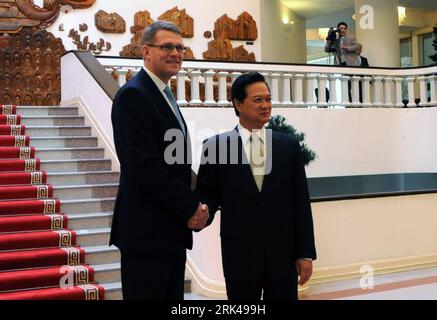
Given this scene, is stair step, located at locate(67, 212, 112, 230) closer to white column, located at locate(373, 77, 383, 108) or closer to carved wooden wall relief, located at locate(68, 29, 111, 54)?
carved wooden wall relief, located at locate(68, 29, 111, 54)

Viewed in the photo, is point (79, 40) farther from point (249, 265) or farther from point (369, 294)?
point (249, 265)

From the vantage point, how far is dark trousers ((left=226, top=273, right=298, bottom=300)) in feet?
8.49

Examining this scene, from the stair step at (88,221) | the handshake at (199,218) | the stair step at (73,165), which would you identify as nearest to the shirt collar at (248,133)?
the handshake at (199,218)

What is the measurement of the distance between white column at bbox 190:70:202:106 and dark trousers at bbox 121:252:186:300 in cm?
691

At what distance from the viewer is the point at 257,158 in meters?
2.68

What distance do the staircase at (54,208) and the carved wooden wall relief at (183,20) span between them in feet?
15.0

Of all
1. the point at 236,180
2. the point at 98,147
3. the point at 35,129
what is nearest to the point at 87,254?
the point at 98,147

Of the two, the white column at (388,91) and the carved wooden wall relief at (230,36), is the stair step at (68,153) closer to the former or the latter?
the carved wooden wall relief at (230,36)

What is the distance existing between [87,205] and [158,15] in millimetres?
6525

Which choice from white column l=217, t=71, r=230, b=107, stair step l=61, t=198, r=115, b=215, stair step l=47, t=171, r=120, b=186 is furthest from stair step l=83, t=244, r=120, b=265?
white column l=217, t=71, r=230, b=107

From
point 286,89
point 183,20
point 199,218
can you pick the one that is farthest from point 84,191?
point 183,20

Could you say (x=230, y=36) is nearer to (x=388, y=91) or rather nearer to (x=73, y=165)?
(x=388, y=91)

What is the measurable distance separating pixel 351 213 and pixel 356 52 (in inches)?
224

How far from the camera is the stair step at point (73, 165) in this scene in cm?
675
